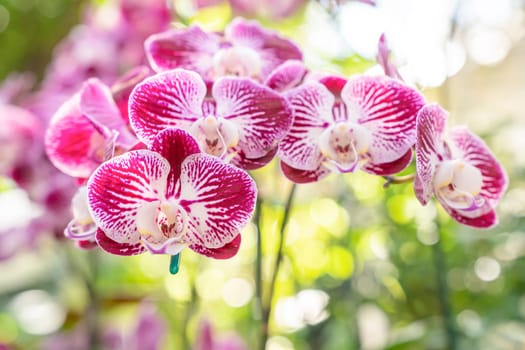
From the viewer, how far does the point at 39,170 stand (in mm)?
555

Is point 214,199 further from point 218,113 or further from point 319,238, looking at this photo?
point 319,238

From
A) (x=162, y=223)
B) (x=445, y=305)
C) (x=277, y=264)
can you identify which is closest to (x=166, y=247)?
(x=162, y=223)

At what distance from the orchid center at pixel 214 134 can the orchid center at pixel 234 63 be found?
0.20 feet

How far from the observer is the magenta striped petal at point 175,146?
259mm

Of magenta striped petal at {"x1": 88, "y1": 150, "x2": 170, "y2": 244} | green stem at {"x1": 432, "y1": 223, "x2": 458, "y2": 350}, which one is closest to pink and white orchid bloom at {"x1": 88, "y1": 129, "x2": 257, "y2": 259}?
magenta striped petal at {"x1": 88, "y1": 150, "x2": 170, "y2": 244}

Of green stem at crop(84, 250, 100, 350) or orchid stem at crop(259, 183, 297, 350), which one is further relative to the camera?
green stem at crop(84, 250, 100, 350)

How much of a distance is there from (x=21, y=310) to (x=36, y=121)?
565 mm

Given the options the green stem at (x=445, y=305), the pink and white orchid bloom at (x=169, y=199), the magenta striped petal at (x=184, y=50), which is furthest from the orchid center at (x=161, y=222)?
the green stem at (x=445, y=305)

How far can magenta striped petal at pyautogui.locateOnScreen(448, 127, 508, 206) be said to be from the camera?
33 centimetres

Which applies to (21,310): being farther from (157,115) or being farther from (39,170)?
(157,115)

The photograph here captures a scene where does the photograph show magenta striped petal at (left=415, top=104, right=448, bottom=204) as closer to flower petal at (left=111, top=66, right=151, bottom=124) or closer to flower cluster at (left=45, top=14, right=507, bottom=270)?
flower cluster at (left=45, top=14, right=507, bottom=270)

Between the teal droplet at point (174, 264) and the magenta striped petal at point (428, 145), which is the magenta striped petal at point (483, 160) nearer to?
the magenta striped petal at point (428, 145)

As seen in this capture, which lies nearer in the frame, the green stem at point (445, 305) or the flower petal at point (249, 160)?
the flower petal at point (249, 160)

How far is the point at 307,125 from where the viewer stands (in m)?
0.31
